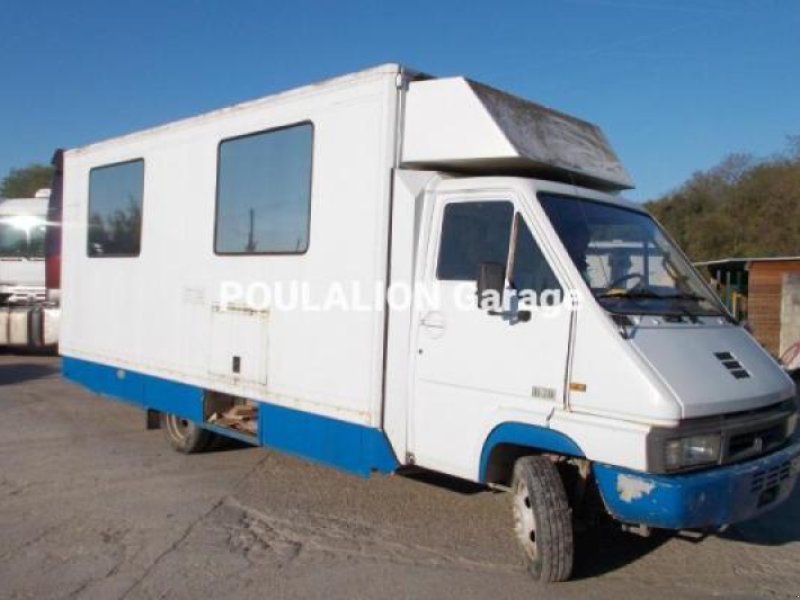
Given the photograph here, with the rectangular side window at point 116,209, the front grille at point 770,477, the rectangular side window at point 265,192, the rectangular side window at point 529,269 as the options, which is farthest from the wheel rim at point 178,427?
the front grille at point 770,477

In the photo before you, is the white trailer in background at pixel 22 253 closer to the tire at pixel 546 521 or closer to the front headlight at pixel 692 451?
the tire at pixel 546 521

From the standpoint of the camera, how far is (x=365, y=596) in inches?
177

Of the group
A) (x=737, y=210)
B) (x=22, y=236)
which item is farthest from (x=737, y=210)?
(x=22, y=236)

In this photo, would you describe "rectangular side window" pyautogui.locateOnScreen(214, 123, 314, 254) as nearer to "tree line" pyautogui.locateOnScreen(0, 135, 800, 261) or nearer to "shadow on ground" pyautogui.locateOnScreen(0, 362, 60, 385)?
"shadow on ground" pyautogui.locateOnScreen(0, 362, 60, 385)

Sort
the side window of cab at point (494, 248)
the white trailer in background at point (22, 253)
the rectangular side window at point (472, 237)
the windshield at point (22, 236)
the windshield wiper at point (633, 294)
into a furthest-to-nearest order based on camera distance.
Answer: the windshield at point (22, 236) → the white trailer in background at point (22, 253) → the rectangular side window at point (472, 237) → the side window of cab at point (494, 248) → the windshield wiper at point (633, 294)

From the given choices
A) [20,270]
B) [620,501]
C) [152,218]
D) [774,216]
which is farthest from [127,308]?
[774,216]

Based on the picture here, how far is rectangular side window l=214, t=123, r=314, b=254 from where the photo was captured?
6.16m

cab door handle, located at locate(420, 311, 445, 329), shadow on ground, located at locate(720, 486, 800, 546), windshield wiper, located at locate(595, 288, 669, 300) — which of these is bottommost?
shadow on ground, located at locate(720, 486, 800, 546)

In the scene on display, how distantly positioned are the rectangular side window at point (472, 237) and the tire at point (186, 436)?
344cm

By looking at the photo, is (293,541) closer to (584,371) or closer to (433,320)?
(433,320)

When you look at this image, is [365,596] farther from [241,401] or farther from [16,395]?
[16,395]

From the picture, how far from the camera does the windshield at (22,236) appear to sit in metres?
16.6

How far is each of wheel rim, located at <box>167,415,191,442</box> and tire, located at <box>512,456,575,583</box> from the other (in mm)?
4014

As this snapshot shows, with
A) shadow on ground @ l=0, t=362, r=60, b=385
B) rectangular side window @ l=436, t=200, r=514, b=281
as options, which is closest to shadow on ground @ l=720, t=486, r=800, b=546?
rectangular side window @ l=436, t=200, r=514, b=281
